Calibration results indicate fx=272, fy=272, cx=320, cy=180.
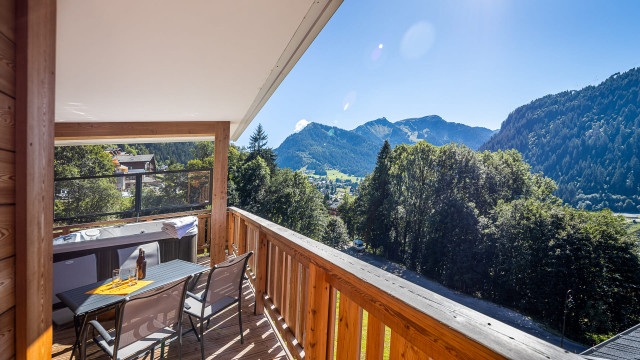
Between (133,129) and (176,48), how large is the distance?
329 centimetres

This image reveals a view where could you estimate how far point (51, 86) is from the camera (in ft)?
3.21

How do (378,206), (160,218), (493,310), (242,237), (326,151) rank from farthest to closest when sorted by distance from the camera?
(326,151) → (378,206) → (493,310) → (160,218) → (242,237)

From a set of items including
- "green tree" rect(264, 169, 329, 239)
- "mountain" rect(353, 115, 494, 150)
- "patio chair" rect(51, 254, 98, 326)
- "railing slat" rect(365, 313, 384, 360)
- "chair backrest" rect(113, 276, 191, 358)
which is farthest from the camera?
"mountain" rect(353, 115, 494, 150)

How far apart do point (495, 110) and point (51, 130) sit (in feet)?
362

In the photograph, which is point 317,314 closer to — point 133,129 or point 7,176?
point 7,176

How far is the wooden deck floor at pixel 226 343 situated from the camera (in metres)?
2.29

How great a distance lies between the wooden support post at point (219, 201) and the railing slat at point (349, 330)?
145 inches

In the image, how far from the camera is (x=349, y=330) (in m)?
1.25

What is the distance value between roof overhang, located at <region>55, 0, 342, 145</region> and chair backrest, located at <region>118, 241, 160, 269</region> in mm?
1616

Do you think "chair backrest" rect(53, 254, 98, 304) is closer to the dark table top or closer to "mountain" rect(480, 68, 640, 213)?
the dark table top

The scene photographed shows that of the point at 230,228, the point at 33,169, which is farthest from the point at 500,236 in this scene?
the point at 33,169

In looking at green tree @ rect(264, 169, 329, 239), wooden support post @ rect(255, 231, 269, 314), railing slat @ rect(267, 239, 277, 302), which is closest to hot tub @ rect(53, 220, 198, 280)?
wooden support post @ rect(255, 231, 269, 314)

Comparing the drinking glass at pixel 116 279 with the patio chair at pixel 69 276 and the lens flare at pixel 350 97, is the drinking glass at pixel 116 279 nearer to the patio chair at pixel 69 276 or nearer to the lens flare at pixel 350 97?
the patio chair at pixel 69 276

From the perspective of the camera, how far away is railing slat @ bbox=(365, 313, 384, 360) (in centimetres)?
108
